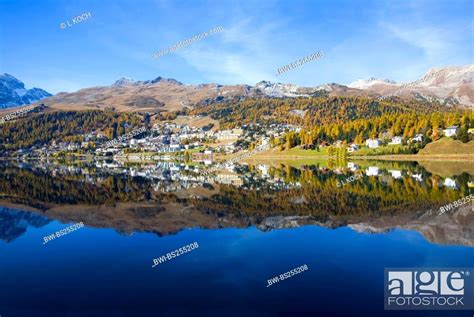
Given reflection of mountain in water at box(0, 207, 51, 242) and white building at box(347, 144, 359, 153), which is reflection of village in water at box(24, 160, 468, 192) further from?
white building at box(347, 144, 359, 153)

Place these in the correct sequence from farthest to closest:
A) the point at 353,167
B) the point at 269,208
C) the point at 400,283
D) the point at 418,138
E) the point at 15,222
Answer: the point at 418,138, the point at 353,167, the point at 269,208, the point at 15,222, the point at 400,283

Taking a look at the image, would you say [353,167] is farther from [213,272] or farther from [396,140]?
[213,272]

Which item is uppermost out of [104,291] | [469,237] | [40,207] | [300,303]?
[40,207]

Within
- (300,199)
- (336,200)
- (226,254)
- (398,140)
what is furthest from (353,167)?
(226,254)

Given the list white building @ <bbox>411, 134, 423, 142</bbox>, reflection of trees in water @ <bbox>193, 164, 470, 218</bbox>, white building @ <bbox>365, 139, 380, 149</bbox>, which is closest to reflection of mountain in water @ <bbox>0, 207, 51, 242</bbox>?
reflection of trees in water @ <bbox>193, 164, 470, 218</bbox>

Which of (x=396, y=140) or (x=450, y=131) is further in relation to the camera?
(x=396, y=140)

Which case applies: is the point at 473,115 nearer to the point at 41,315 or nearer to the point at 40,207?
the point at 40,207

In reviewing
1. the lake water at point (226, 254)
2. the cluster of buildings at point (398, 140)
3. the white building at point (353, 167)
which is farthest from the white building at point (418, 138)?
the lake water at point (226, 254)

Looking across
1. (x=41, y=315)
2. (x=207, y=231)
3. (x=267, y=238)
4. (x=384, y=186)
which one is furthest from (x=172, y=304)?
(x=384, y=186)
